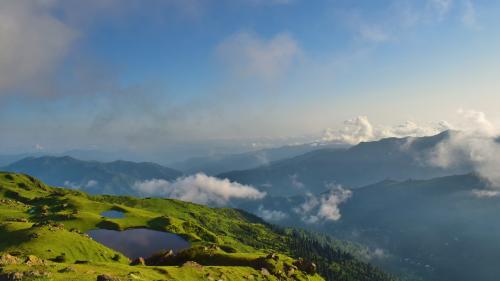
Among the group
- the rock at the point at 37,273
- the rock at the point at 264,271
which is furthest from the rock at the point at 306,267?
the rock at the point at 37,273

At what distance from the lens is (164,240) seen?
178500 mm

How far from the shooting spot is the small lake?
15200 centimetres

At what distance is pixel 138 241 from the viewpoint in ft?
554

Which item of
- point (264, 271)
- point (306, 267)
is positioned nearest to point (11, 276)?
point (264, 271)

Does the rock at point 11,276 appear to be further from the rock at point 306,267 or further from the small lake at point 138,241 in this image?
the rock at point 306,267

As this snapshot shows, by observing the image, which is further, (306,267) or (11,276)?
(306,267)

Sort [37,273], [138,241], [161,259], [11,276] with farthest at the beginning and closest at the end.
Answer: [138,241] → [161,259] → [37,273] → [11,276]

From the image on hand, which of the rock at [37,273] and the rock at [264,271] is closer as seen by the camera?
the rock at [37,273]

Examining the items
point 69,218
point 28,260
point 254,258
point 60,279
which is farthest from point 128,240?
point 60,279

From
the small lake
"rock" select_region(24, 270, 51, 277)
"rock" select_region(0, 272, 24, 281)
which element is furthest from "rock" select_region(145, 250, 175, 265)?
"rock" select_region(0, 272, 24, 281)

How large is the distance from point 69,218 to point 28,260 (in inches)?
4582

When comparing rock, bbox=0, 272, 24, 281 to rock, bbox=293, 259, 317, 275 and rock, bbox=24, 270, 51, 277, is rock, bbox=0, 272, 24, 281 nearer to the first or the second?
rock, bbox=24, 270, 51, 277

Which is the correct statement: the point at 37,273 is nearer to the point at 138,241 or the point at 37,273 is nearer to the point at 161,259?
the point at 161,259

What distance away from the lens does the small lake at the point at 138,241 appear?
152000mm
